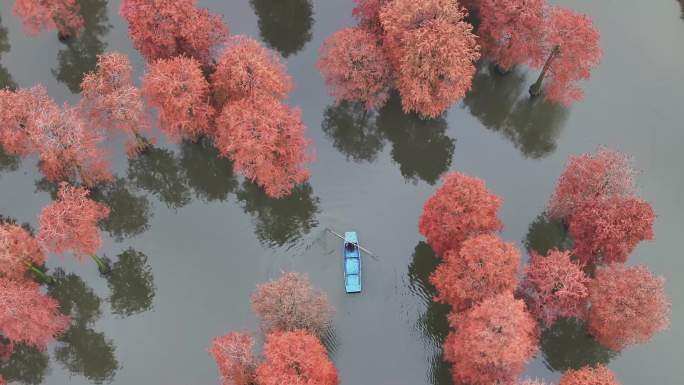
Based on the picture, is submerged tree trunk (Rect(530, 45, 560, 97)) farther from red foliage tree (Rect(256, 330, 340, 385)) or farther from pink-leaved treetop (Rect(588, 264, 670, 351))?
red foliage tree (Rect(256, 330, 340, 385))

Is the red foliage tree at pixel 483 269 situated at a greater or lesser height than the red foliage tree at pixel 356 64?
lesser

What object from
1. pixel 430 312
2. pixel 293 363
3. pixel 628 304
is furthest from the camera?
pixel 430 312

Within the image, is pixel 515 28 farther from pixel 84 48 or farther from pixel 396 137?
pixel 84 48

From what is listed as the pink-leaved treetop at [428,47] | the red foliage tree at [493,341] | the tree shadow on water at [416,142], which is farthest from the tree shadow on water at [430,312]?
the pink-leaved treetop at [428,47]

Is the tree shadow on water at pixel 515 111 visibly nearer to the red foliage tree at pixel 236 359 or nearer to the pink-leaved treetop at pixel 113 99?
the pink-leaved treetop at pixel 113 99

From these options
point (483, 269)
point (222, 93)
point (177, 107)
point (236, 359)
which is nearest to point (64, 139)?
point (177, 107)
